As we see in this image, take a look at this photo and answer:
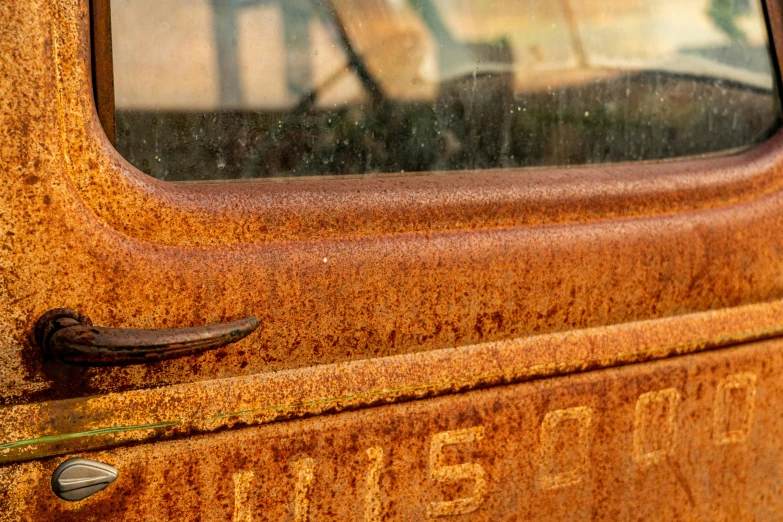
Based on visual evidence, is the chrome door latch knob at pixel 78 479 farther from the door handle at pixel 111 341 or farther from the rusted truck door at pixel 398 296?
the door handle at pixel 111 341

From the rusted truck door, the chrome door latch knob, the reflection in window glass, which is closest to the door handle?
the rusted truck door

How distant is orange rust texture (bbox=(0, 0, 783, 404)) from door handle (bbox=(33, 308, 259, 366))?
0.02 metres

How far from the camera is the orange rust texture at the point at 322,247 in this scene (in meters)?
0.81

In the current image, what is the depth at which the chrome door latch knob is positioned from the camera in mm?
805

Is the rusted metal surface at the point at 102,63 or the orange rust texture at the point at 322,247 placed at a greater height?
the rusted metal surface at the point at 102,63

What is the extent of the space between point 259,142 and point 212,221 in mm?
152

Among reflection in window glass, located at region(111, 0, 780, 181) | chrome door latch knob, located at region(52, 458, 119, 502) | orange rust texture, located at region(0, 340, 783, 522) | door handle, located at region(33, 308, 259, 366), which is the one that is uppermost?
reflection in window glass, located at region(111, 0, 780, 181)

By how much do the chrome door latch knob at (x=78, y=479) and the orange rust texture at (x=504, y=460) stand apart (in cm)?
1

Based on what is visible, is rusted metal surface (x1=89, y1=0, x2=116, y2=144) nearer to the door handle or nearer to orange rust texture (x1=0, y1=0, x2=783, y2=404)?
orange rust texture (x1=0, y1=0, x2=783, y2=404)

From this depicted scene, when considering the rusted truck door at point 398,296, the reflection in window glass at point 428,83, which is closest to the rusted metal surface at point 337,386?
the rusted truck door at point 398,296

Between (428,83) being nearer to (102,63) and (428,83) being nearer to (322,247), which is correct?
(322,247)

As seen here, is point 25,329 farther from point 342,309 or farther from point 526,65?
point 526,65

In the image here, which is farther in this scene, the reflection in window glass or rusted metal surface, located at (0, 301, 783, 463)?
the reflection in window glass

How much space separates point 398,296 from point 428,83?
335mm
